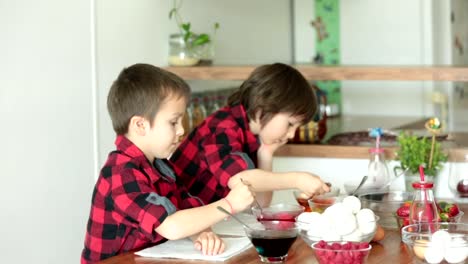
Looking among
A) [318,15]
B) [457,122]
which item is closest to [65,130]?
[318,15]

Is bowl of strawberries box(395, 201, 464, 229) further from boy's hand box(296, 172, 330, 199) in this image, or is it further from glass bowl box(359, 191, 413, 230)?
boy's hand box(296, 172, 330, 199)

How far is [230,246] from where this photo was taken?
215 cm

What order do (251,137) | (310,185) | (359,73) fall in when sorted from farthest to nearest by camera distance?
(359,73) → (251,137) → (310,185)

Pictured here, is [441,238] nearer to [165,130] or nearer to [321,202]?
[321,202]

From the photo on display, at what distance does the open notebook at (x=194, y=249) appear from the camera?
6.79 feet

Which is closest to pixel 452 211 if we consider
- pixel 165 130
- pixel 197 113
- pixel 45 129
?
pixel 165 130

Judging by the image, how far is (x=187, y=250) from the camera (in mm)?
2129

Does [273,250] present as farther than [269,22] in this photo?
No

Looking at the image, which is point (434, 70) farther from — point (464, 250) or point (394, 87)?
point (394, 87)

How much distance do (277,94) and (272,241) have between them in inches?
29.8

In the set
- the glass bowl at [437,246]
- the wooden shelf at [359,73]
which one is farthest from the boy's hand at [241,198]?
the wooden shelf at [359,73]

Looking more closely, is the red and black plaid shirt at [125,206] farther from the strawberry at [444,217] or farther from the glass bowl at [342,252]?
the strawberry at [444,217]

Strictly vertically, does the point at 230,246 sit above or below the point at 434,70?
below

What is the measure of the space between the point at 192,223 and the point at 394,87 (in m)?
3.10
